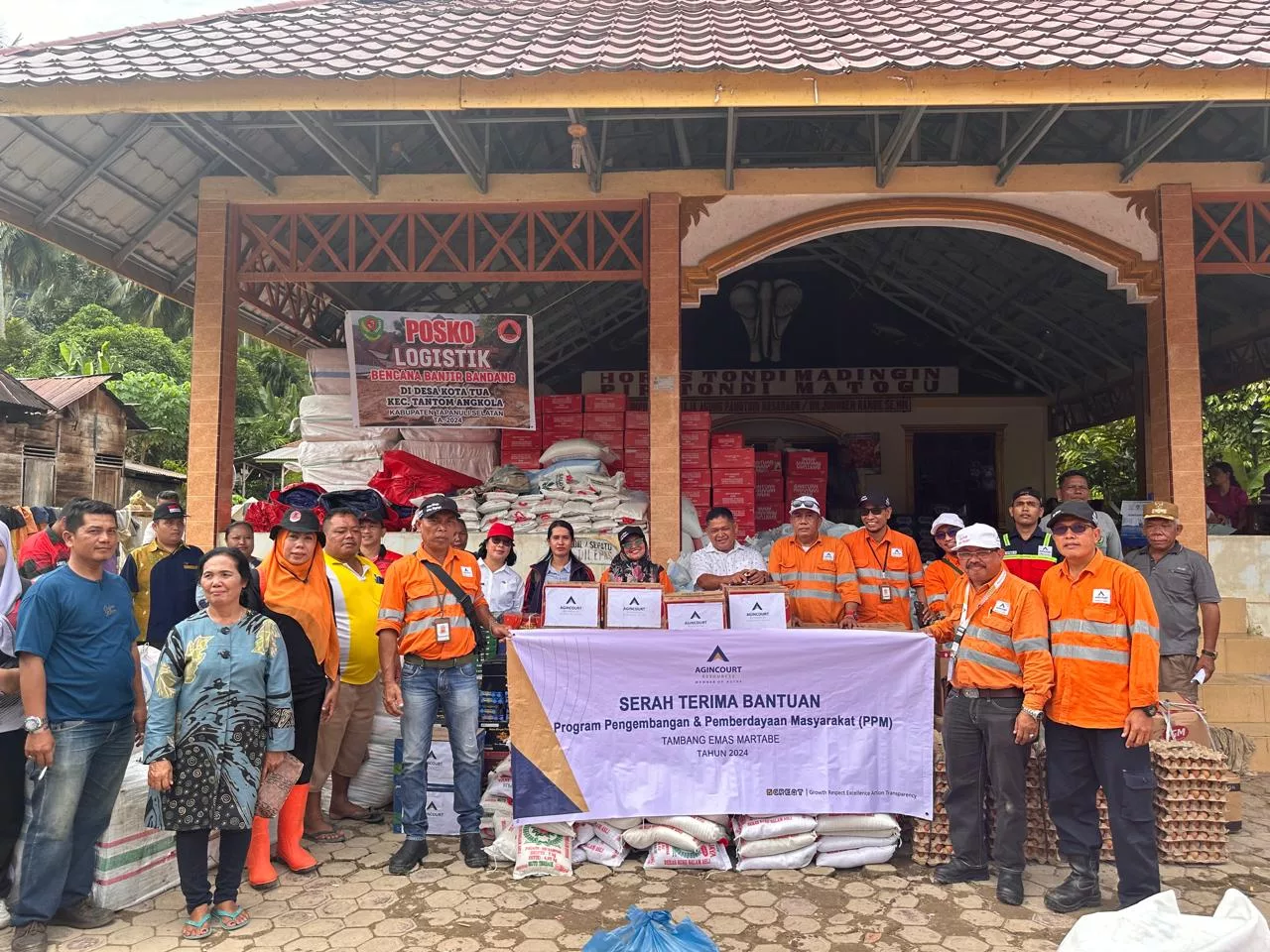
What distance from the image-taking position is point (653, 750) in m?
4.28

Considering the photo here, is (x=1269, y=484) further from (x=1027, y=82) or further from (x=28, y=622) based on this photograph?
(x=28, y=622)

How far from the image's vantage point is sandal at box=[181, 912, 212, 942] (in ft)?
11.1

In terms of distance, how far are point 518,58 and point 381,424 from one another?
3275mm

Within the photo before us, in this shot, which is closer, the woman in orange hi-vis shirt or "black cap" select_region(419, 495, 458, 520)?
"black cap" select_region(419, 495, 458, 520)

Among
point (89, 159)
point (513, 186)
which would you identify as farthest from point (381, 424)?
point (89, 159)

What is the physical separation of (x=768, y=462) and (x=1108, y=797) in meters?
6.61

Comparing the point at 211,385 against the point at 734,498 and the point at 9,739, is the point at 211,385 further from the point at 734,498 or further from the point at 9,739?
the point at 734,498

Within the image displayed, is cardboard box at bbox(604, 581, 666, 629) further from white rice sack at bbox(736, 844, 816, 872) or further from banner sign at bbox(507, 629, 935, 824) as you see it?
white rice sack at bbox(736, 844, 816, 872)

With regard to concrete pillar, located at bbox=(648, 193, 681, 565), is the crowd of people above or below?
below

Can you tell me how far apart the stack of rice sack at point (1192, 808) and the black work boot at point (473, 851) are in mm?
3427

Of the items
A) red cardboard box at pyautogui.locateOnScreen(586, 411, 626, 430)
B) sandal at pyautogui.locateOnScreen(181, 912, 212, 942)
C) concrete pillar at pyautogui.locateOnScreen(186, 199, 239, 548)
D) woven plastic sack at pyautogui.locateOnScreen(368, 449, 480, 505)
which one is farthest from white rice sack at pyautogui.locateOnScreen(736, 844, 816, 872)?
red cardboard box at pyautogui.locateOnScreen(586, 411, 626, 430)

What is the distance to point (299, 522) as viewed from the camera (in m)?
3.98

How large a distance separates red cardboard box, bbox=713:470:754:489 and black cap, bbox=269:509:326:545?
4.40 m

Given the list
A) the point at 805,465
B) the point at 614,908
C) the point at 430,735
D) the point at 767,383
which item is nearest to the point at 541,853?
the point at 614,908
